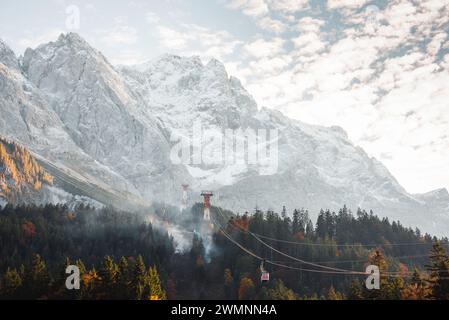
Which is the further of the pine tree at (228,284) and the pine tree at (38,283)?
the pine tree at (228,284)

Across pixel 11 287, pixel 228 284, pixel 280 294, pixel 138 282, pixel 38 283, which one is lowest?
pixel 280 294

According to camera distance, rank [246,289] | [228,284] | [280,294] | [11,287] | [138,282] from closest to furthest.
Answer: [138,282], [11,287], [280,294], [246,289], [228,284]

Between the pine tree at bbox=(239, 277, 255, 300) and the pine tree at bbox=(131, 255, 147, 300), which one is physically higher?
the pine tree at bbox=(131, 255, 147, 300)

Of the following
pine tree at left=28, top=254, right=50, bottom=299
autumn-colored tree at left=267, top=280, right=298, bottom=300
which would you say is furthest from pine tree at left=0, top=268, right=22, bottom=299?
autumn-colored tree at left=267, top=280, right=298, bottom=300

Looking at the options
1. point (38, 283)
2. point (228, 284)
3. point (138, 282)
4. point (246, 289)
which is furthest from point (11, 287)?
point (228, 284)

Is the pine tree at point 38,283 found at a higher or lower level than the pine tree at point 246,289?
higher

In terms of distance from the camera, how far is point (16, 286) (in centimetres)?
11069

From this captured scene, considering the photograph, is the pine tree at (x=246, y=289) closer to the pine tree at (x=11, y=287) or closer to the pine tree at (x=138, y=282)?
the pine tree at (x=138, y=282)

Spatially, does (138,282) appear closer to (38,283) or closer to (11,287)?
(38,283)

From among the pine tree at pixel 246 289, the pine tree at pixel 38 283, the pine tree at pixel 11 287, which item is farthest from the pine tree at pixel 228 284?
the pine tree at pixel 11 287

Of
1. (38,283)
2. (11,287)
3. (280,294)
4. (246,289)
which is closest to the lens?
(11,287)

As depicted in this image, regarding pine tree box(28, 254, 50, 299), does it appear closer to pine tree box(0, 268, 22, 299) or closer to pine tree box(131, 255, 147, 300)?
pine tree box(0, 268, 22, 299)

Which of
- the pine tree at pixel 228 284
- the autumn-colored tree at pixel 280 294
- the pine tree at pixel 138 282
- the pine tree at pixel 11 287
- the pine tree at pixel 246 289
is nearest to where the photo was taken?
the pine tree at pixel 138 282
